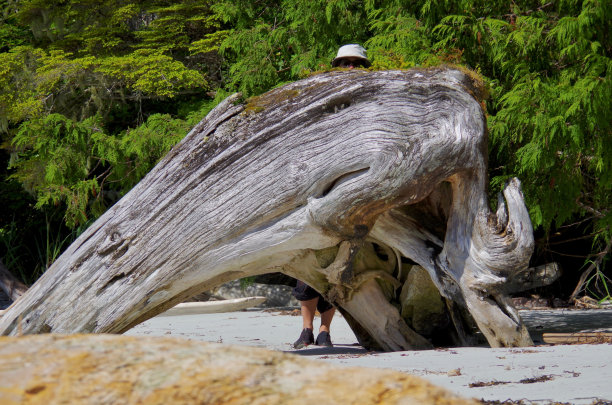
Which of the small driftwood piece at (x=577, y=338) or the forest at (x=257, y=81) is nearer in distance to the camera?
the small driftwood piece at (x=577, y=338)

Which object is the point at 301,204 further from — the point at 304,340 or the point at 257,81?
the point at 257,81

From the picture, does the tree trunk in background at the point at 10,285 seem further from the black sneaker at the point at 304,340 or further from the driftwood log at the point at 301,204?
the black sneaker at the point at 304,340

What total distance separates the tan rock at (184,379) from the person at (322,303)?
14.5 feet

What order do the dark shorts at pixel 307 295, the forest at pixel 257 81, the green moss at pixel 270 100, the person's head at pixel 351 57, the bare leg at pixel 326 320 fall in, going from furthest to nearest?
the dark shorts at pixel 307 295 → the bare leg at pixel 326 320 → the forest at pixel 257 81 → the person's head at pixel 351 57 → the green moss at pixel 270 100

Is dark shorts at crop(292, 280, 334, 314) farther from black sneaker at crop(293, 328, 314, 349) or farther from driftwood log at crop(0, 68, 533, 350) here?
driftwood log at crop(0, 68, 533, 350)

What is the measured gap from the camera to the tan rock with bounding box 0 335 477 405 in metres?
2.01

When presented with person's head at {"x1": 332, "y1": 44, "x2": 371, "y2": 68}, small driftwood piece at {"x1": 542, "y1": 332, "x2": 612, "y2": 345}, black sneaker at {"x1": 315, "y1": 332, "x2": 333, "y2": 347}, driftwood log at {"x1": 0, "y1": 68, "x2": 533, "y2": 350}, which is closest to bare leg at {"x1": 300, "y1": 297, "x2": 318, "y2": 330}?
black sneaker at {"x1": 315, "y1": 332, "x2": 333, "y2": 347}

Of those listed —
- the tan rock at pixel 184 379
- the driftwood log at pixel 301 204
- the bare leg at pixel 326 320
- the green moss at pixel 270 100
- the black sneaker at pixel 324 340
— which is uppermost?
the green moss at pixel 270 100

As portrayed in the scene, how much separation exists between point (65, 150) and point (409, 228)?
629cm

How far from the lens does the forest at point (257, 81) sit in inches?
260

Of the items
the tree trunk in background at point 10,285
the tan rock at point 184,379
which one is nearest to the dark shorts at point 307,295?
the tan rock at point 184,379

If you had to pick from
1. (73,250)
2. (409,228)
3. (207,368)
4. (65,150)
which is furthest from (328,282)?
(65,150)

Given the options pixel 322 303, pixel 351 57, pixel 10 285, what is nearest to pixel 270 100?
pixel 351 57

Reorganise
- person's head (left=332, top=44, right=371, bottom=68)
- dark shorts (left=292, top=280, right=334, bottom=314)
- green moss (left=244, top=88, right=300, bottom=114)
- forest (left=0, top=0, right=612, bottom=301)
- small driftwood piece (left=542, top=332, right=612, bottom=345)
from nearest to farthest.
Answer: green moss (left=244, top=88, right=300, bottom=114), small driftwood piece (left=542, top=332, right=612, bottom=345), person's head (left=332, top=44, right=371, bottom=68), forest (left=0, top=0, right=612, bottom=301), dark shorts (left=292, top=280, right=334, bottom=314)
